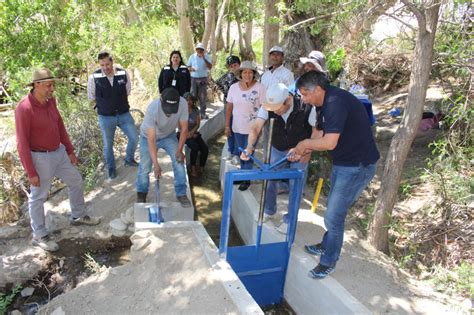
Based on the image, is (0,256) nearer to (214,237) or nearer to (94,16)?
(214,237)

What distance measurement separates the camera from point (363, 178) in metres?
3.35

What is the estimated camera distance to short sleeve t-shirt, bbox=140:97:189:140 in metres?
4.37

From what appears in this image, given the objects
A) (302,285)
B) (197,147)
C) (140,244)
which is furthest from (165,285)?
(197,147)

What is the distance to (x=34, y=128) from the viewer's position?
155 inches

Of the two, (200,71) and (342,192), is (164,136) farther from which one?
(200,71)

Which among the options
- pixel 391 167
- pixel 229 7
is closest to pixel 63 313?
pixel 391 167

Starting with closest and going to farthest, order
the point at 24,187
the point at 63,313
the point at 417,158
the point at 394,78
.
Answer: the point at 63,313 < the point at 24,187 < the point at 417,158 < the point at 394,78

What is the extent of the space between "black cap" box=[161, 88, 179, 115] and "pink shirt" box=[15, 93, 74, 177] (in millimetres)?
1175

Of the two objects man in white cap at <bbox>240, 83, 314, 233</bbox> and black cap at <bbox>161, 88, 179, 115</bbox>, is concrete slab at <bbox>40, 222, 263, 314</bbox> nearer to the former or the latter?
man in white cap at <bbox>240, 83, 314, 233</bbox>

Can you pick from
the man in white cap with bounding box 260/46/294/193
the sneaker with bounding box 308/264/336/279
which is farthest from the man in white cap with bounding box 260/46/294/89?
the sneaker with bounding box 308/264/336/279

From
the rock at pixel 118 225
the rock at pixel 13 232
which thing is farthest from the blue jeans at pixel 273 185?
the rock at pixel 13 232

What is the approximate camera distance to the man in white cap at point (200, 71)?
27.2 feet

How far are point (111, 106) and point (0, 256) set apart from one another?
224cm

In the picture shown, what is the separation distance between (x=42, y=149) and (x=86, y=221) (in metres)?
1.13
